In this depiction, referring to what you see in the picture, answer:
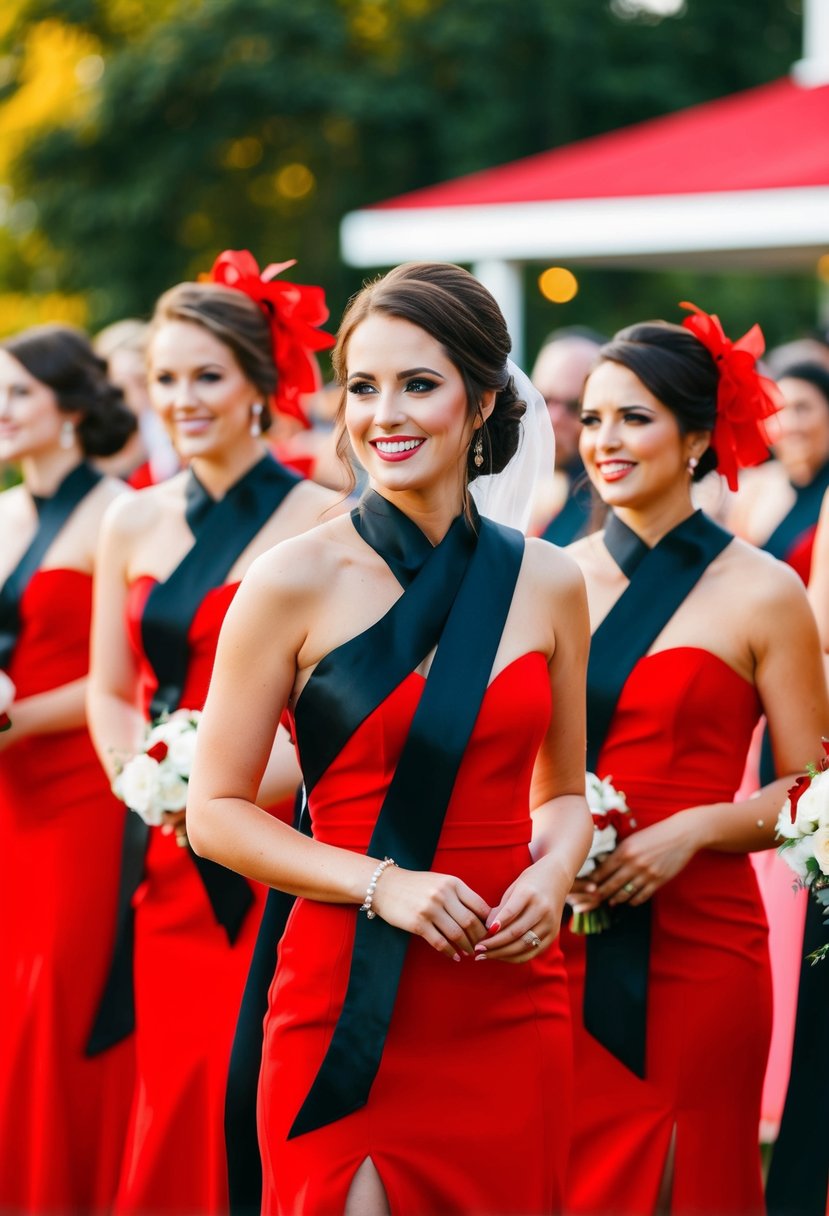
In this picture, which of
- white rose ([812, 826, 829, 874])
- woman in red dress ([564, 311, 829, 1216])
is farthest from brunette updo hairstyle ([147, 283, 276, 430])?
white rose ([812, 826, 829, 874])

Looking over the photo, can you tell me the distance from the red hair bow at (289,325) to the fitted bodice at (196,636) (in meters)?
0.75

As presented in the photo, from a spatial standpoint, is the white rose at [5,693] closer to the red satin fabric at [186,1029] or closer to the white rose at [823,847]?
the red satin fabric at [186,1029]

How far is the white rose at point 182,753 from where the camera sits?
192 inches

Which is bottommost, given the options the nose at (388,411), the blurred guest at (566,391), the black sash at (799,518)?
the nose at (388,411)

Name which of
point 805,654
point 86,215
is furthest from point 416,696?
point 86,215

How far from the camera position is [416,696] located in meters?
3.42

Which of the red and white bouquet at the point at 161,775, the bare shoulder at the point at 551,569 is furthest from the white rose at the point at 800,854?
the red and white bouquet at the point at 161,775

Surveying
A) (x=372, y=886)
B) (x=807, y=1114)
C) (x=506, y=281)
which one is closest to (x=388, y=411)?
(x=372, y=886)

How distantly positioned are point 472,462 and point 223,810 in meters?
0.93

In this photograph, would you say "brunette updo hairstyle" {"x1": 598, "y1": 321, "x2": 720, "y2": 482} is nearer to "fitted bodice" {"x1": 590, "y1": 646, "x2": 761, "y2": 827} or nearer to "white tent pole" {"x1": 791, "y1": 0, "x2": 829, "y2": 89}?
"fitted bodice" {"x1": 590, "y1": 646, "x2": 761, "y2": 827}

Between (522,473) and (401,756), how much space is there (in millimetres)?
1050

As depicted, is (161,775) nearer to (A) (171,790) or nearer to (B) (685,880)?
(A) (171,790)

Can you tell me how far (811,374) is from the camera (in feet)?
27.3

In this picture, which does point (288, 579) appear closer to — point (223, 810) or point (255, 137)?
point (223, 810)
